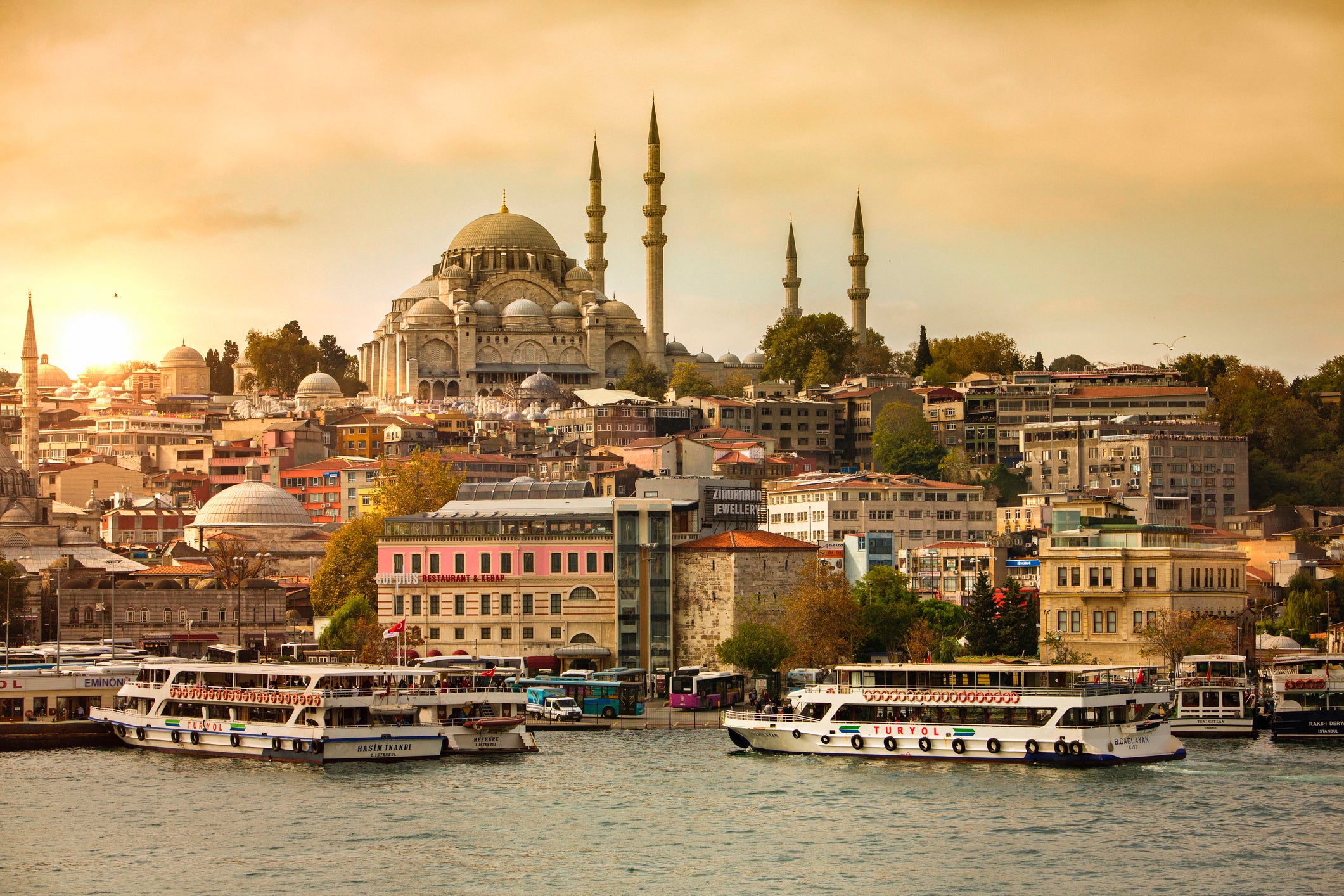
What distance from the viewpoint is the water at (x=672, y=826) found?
101ft

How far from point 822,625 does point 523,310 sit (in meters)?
82.2

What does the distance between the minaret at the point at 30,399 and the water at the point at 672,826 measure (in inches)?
2129

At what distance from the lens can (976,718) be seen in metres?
42.9

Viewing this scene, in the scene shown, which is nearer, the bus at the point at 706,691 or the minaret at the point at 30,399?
the bus at the point at 706,691

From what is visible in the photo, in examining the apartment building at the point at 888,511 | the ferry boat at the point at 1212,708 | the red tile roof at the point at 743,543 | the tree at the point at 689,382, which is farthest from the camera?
the tree at the point at 689,382

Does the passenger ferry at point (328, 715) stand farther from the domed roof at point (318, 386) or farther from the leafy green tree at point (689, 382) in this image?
the domed roof at point (318, 386)

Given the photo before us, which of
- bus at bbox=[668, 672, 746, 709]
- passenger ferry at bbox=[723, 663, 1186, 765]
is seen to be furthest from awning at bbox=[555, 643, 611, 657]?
passenger ferry at bbox=[723, 663, 1186, 765]

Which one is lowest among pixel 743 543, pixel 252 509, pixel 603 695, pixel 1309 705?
pixel 1309 705

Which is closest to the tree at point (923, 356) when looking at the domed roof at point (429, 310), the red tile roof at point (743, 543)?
the domed roof at point (429, 310)

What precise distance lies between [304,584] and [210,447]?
42.9 metres

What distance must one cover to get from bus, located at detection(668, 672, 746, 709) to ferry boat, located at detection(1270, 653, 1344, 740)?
13918 millimetres

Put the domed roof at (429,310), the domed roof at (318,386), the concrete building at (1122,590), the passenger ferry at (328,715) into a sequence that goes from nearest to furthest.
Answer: the passenger ferry at (328,715) → the concrete building at (1122,590) → the domed roof at (318,386) → the domed roof at (429,310)

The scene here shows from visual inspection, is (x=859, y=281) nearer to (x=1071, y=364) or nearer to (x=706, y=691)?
(x=1071, y=364)

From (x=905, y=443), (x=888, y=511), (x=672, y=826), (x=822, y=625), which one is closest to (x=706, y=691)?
(x=822, y=625)
